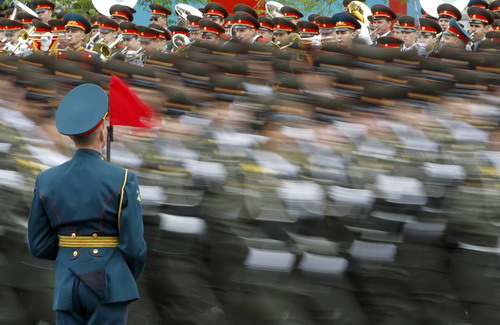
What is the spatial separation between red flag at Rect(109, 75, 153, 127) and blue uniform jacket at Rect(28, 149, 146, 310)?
0.51 meters

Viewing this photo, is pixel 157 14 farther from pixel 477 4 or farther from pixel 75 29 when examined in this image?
pixel 477 4

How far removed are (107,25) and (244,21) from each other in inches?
104

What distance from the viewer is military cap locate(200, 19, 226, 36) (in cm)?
1407

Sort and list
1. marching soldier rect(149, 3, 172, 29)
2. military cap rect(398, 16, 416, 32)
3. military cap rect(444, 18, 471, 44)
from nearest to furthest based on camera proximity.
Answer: military cap rect(444, 18, 471, 44), military cap rect(398, 16, 416, 32), marching soldier rect(149, 3, 172, 29)

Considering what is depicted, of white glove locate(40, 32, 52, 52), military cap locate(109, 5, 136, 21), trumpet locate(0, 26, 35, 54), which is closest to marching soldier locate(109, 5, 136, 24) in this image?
military cap locate(109, 5, 136, 21)

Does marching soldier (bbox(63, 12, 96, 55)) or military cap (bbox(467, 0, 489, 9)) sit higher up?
military cap (bbox(467, 0, 489, 9))

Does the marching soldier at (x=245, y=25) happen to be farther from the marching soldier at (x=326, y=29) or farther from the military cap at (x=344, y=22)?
the military cap at (x=344, y=22)

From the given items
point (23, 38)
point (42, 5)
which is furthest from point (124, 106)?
point (42, 5)

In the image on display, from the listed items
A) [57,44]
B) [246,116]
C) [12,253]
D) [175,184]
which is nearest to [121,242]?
[175,184]

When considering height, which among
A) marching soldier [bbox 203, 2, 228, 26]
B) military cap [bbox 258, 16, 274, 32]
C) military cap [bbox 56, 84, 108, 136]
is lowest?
military cap [bbox 258, 16, 274, 32]

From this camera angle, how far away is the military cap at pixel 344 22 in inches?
509

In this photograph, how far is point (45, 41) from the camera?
15859 millimetres

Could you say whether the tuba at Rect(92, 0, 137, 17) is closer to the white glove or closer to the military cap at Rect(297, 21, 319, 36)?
the white glove

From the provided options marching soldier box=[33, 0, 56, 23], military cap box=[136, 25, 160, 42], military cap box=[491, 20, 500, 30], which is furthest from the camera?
marching soldier box=[33, 0, 56, 23]
